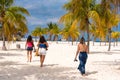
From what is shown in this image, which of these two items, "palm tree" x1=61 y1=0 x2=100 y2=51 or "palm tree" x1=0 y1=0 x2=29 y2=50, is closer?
"palm tree" x1=61 y1=0 x2=100 y2=51

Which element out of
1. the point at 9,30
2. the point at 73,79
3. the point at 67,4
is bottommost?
the point at 73,79

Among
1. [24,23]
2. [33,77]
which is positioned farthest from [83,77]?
[24,23]

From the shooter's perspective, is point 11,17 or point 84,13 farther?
point 11,17

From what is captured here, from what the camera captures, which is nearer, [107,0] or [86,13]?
[107,0]

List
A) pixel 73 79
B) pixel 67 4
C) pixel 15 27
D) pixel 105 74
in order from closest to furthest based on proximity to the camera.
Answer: pixel 73 79
pixel 105 74
pixel 67 4
pixel 15 27

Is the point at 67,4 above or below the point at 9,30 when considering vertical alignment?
above

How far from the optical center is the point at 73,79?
462 inches

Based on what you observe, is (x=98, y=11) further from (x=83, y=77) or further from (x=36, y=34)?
(x=36, y=34)

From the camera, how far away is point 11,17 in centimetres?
3092

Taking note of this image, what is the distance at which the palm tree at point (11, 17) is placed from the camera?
3059 centimetres

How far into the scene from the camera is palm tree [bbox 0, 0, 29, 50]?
30.6 meters

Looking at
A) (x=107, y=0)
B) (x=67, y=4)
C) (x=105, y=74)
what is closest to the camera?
(x=105, y=74)

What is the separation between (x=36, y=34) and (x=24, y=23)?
253 ft

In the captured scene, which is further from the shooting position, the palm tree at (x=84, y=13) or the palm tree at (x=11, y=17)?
the palm tree at (x=11, y=17)
